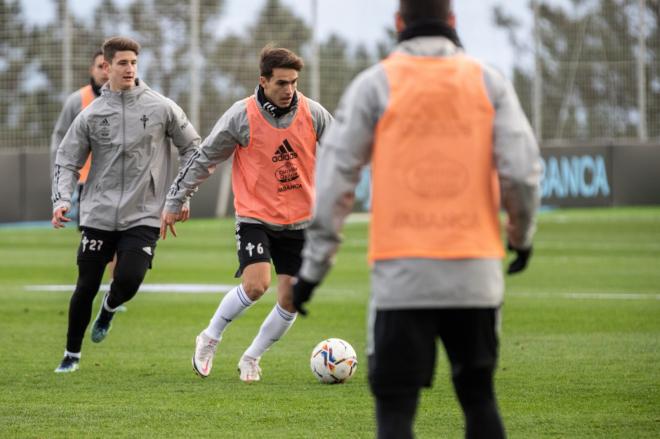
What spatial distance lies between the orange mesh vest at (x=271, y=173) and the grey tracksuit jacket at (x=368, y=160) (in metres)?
3.71

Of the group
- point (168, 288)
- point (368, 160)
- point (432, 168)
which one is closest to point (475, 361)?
point (432, 168)

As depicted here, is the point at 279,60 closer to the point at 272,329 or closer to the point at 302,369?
the point at 272,329

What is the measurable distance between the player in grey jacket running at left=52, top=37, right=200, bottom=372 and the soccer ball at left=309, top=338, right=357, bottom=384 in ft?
4.58

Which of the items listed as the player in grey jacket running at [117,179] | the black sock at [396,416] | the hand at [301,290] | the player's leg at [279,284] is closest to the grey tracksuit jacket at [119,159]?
the player in grey jacket running at [117,179]

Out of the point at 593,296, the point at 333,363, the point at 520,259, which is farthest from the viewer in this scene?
the point at 593,296

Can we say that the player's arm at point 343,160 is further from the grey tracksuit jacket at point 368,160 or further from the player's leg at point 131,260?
the player's leg at point 131,260

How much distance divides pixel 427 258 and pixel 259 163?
3.93 metres

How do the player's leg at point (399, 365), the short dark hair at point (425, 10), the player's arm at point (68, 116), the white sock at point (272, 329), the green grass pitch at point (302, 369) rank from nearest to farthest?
the player's leg at point (399, 365), the short dark hair at point (425, 10), the green grass pitch at point (302, 369), the white sock at point (272, 329), the player's arm at point (68, 116)

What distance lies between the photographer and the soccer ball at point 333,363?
8.54m

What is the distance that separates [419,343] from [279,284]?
13.0ft

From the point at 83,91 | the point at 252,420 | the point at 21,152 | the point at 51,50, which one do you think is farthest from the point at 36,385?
the point at 51,50

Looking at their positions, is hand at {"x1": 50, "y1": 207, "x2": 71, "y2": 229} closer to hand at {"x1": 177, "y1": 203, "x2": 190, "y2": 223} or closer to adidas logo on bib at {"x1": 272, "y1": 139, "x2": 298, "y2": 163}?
hand at {"x1": 177, "y1": 203, "x2": 190, "y2": 223}

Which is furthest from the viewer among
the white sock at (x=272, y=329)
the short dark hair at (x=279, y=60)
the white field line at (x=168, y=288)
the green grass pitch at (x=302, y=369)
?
the white field line at (x=168, y=288)

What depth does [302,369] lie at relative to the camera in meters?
9.30
